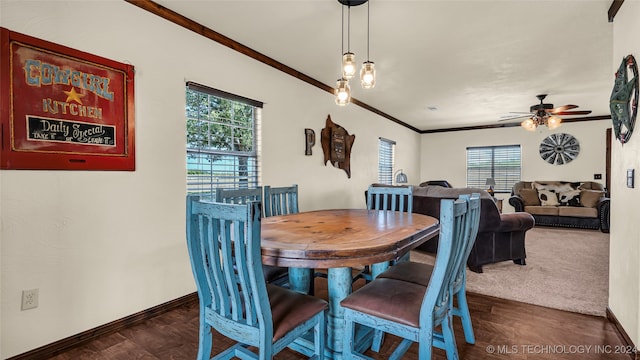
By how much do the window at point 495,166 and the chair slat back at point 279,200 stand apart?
6.78 m

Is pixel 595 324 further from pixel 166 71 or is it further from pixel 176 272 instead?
pixel 166 71

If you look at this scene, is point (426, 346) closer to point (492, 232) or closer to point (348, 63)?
point (348, 63)

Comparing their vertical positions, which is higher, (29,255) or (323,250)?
(323,250)

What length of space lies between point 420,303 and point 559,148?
24.8ft

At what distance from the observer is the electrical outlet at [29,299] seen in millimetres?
1781

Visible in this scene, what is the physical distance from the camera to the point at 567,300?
2.58m

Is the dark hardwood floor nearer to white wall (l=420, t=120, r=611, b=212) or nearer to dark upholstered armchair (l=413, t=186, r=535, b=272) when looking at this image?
dark upholstered armchair (l=413, t=186, r=535, b=272)

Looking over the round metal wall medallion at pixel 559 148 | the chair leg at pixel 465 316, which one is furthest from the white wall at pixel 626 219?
the round metal wall medallion at pixel 559 148

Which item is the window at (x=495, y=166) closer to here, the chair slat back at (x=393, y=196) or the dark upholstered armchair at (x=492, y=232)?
the dark upholstered armchair at (x=492, y=232)

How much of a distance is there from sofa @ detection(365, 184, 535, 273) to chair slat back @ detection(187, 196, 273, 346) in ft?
9.07

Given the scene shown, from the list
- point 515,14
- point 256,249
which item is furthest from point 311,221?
point 515,14

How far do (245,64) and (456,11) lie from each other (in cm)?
202

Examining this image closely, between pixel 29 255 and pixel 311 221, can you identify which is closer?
pixel 29 255

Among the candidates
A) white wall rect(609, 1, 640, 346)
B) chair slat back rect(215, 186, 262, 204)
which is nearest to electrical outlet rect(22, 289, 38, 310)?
chair slat back rect(215, 186, 262, 204)
